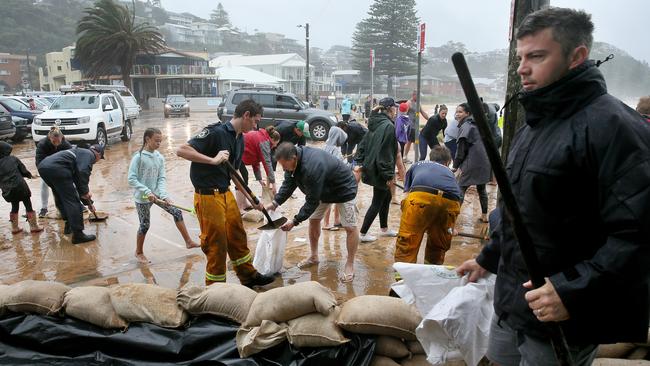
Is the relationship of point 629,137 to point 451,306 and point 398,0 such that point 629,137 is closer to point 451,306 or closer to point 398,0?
point 451,306

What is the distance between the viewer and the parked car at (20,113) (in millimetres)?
16109

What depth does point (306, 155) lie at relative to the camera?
4.21 meters

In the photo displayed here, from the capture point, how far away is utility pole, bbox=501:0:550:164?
128 inches

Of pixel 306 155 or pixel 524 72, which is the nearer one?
pixel 524 72

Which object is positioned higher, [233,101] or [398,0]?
[398,0]

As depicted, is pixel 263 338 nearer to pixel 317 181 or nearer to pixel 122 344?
pixel 122 344

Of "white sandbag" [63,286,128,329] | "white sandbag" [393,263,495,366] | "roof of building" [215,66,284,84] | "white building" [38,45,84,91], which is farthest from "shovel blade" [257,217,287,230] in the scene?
"white building" [38,45,84,91]

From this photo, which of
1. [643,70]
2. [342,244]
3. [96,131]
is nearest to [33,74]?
[96,131]

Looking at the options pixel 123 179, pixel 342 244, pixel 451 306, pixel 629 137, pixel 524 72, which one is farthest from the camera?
pixel 123 179

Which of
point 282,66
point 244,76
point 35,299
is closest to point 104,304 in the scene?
point 35,299

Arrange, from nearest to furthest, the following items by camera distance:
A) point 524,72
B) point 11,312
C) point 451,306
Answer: point 524,72, point 451,306, point 11,312

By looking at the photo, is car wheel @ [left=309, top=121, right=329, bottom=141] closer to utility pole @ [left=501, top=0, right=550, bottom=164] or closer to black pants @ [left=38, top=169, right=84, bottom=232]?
black pants @ [left=38, top=169, right=84, bottom=232]

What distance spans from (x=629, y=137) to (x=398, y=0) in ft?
205

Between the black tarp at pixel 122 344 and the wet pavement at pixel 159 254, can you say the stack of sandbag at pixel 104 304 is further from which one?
the wet pavement at pixel 159 254
